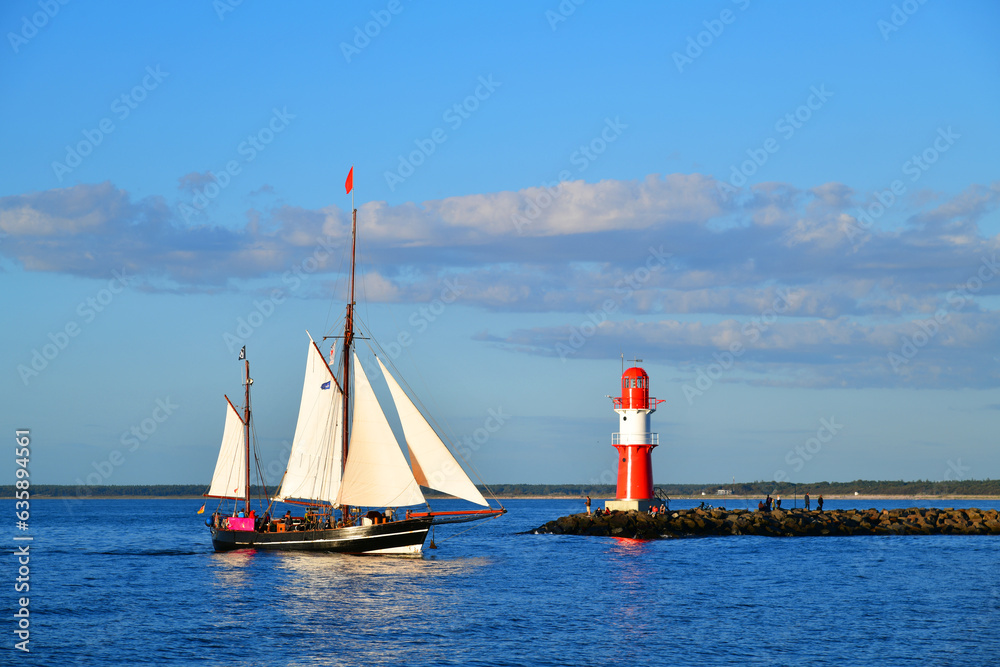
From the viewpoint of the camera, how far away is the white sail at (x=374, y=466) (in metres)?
47.5

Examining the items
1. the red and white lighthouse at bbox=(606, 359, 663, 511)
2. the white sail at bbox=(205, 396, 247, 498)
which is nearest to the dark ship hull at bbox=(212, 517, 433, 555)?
the white sail at bbox=(205, 396, 247, 498)

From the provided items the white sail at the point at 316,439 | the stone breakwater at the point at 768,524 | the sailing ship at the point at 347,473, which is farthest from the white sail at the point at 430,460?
the stone breakwater at the point at 768,524

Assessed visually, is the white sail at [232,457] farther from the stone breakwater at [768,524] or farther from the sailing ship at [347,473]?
the stone breakwater at [768,524]

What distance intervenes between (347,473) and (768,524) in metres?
33.9

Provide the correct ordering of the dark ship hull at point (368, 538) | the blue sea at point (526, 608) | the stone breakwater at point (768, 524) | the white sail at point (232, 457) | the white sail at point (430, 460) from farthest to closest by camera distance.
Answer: the stone breakwater at point (768, 524) → the white sail at point (232, 457) → the dark ship hull at point (368, 538) → the white sail at point (430, 460) → the blue sea at point (526, 608)

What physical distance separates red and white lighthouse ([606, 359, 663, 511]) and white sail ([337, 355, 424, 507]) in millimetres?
18924

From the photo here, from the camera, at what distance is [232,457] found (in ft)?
189

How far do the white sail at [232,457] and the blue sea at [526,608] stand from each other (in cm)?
412

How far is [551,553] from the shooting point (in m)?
55.5

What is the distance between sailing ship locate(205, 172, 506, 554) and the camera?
155 ft

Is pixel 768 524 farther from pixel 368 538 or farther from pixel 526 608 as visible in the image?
pixel 526 608

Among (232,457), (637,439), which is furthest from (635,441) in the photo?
(232,457)

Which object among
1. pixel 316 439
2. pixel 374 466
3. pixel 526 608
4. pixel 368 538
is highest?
pixel 316 439

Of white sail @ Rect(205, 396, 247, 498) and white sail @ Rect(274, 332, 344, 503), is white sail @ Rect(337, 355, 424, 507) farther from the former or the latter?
white sail @ Rect(205, 396, 247, 498)
